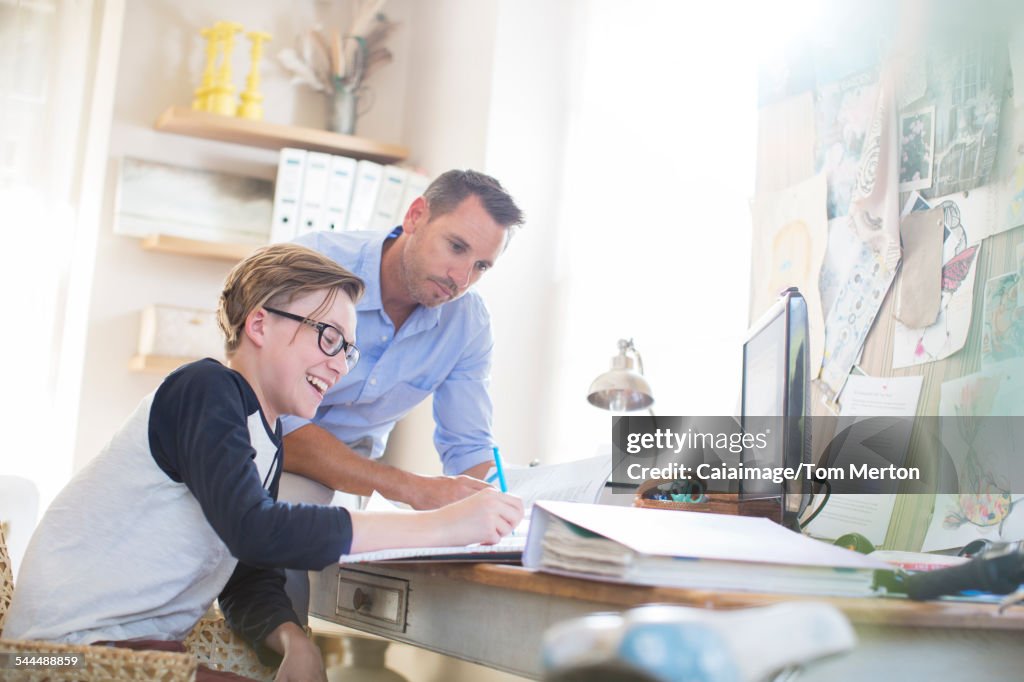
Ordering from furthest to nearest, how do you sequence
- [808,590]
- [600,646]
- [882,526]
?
[882,526] → [808,590] → [600,646]

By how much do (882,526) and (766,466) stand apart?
0.22 m

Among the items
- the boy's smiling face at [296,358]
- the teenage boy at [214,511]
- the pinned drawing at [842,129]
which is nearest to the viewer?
the teenage boy at [214,511]

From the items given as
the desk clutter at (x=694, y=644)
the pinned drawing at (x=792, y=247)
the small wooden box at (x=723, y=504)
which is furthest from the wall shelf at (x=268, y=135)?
the desk clutter at (x=694, y=644)

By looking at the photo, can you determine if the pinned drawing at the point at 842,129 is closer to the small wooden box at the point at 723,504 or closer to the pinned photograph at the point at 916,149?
the pinned photograph at the point at 916,149

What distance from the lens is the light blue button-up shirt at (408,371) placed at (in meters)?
1.78

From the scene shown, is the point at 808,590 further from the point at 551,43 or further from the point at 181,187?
the point at 181,187

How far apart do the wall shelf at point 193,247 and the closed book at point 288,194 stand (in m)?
0.11

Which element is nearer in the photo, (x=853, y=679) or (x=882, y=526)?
(x=853, y=679)

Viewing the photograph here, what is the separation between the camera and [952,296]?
1.26 meters

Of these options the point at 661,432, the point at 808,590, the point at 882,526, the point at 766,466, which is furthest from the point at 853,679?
the point at 661,432

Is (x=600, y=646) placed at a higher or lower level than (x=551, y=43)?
lower

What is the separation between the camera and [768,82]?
5.89ft

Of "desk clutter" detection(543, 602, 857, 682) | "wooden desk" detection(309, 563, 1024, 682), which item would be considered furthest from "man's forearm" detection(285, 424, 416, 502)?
"desk clutter" detection(543, 602, 857, 682)

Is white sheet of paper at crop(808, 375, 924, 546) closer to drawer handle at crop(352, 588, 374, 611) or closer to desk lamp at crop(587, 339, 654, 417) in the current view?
desk lamp at crop(587, 339, 654, 417)
